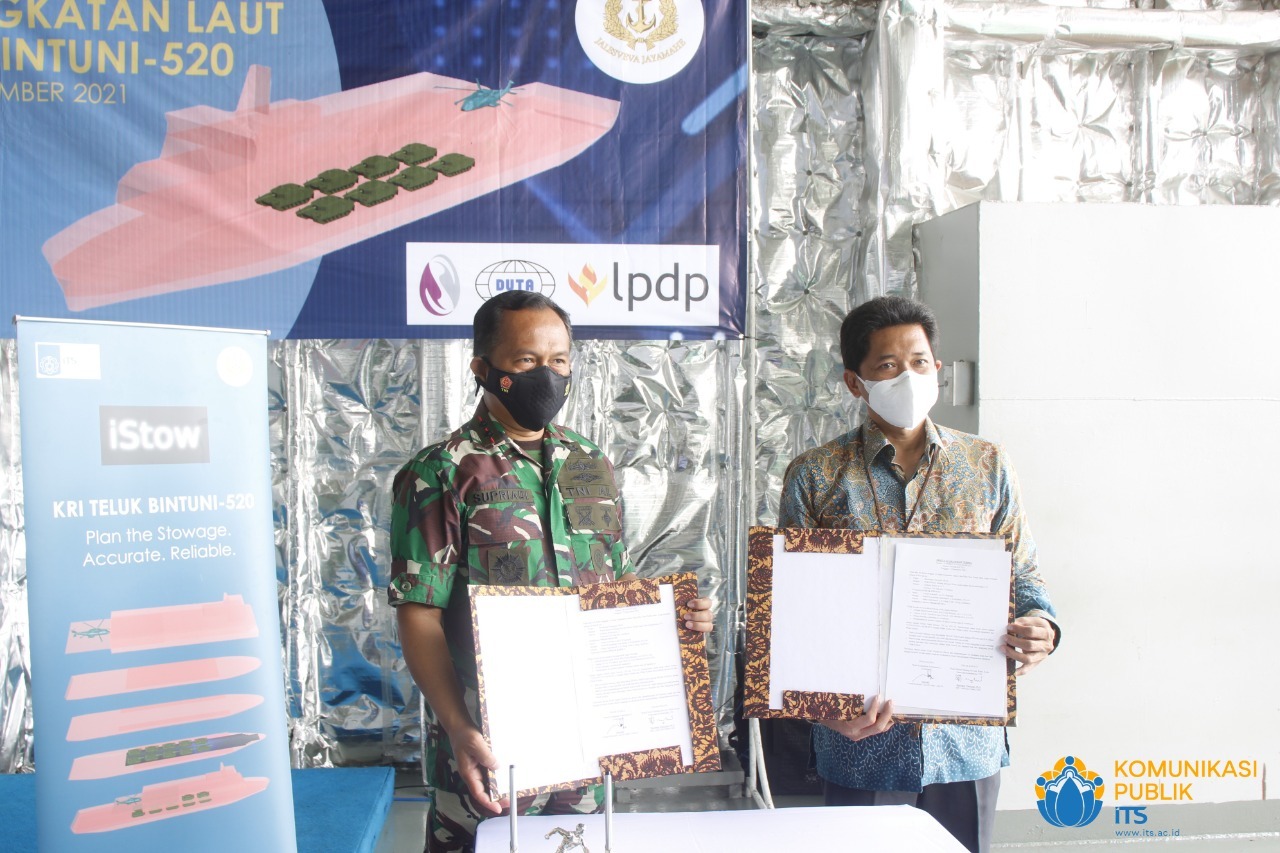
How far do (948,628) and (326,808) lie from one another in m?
2.03

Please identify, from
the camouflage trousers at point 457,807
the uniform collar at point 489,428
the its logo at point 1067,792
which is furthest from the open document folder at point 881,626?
the its logo at point 1067,792

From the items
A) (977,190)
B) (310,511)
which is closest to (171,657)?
(310,511)

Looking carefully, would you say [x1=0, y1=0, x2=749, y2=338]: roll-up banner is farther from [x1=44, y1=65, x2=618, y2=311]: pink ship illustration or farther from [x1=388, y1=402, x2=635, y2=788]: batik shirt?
[x1=388, y1=402, x2=635, y2=788]: batik shirt

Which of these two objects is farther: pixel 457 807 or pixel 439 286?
pixel 439 286

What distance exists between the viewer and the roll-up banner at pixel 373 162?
2633 mm

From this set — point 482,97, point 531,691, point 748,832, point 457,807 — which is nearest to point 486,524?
point 531,691

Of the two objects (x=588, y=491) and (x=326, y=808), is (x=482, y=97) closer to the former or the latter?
(x=588, y=491)

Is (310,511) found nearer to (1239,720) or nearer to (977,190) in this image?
(977,190)

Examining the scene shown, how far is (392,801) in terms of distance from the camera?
285 centimetres

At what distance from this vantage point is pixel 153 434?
1667 mm

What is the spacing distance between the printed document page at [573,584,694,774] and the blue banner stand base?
137 cm

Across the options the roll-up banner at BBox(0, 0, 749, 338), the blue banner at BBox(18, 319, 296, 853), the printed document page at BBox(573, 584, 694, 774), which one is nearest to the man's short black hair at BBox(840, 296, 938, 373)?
the printed document page at BBox(573, 584, 694, 774)

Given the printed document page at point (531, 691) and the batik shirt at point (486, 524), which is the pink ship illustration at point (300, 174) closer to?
the batik shirt at point (486, 524)

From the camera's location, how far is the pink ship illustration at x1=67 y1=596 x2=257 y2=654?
159 centimetres
